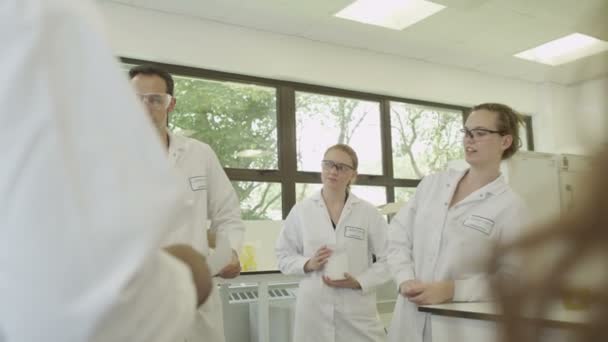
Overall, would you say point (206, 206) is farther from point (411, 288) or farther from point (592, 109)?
point (592, 109)

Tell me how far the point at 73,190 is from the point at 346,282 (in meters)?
2.02

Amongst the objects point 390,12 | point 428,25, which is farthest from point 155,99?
point 428,25

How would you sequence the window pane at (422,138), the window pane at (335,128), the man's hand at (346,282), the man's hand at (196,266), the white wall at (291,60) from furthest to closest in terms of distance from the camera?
the window pane at (422,138) < the window pane at (335,128) < the white wall at (291,60) < the man's hand at (346,282) < the man's hand at (196,266)

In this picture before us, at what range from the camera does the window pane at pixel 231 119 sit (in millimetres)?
4609

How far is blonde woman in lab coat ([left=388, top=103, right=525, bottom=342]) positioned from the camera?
74.2 inches

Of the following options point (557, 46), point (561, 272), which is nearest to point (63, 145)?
point (561, 272)

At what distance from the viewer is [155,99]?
1.84 m

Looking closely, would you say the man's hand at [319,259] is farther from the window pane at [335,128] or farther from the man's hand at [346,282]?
the window pane at [335,128]

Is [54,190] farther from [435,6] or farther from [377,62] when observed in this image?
[377,62]

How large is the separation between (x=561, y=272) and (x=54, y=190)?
0.43m

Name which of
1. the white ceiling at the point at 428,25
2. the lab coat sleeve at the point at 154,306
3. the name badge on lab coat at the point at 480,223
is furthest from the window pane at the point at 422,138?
the lab coat sleeve at the point at 154,306

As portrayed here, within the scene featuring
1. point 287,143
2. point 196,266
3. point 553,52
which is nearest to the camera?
point 196,266

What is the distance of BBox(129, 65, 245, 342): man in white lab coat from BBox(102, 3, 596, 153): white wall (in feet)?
7.63

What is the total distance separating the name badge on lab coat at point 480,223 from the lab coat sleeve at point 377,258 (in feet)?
2.31
